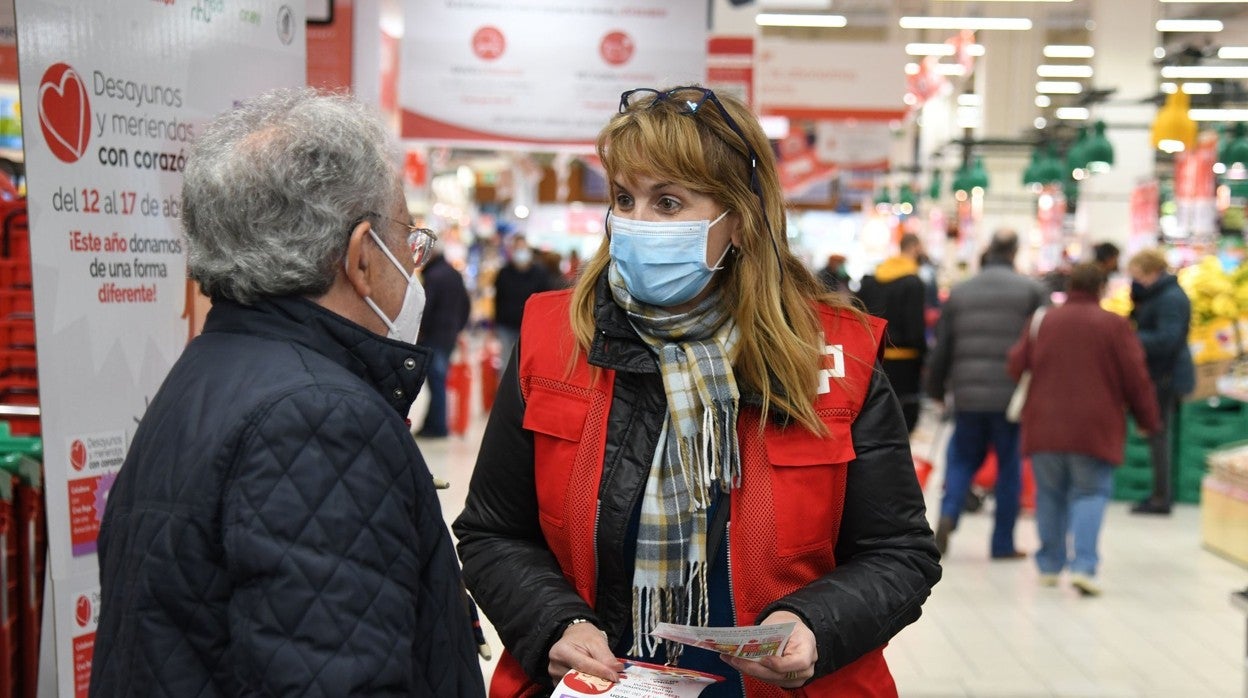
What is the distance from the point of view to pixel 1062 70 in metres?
23.9

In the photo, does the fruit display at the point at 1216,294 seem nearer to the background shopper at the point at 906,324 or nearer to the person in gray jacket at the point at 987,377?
the background shopper at the point at 906,324

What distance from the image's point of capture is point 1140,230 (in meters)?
15.2

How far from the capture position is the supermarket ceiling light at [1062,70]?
77.9ft

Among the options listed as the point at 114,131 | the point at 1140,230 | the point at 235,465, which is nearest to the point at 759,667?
the point at 235,465

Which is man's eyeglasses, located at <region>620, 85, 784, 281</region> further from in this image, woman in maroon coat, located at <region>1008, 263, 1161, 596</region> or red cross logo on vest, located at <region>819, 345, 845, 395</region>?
woman in maroon coat, located at <region>1008, 263, 1161, 596</region>

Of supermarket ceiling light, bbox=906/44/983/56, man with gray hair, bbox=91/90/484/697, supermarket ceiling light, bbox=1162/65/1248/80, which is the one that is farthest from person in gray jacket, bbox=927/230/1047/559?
supermarket ceiling light, bbox=906/44/983/56

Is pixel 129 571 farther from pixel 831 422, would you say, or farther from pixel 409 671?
pixel 831 422

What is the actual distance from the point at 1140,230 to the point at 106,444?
47.3 ft

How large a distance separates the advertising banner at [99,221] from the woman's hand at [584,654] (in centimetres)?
106

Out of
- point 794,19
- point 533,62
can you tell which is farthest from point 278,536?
point 794,19

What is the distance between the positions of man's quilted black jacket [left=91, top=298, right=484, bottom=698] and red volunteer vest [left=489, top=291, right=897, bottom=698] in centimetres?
51

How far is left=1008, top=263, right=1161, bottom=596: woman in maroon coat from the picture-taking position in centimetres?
709

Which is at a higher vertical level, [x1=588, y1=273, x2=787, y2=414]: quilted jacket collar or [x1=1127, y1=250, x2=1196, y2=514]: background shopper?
[x1=588, y1=273, x2=787, y2=414]: quilted jacket collar

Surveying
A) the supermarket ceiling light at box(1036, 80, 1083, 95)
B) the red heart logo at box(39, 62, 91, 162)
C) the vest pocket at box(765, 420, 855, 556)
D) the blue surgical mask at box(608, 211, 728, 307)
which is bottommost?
the vest pocket at box(765, 420, 855, 556)
